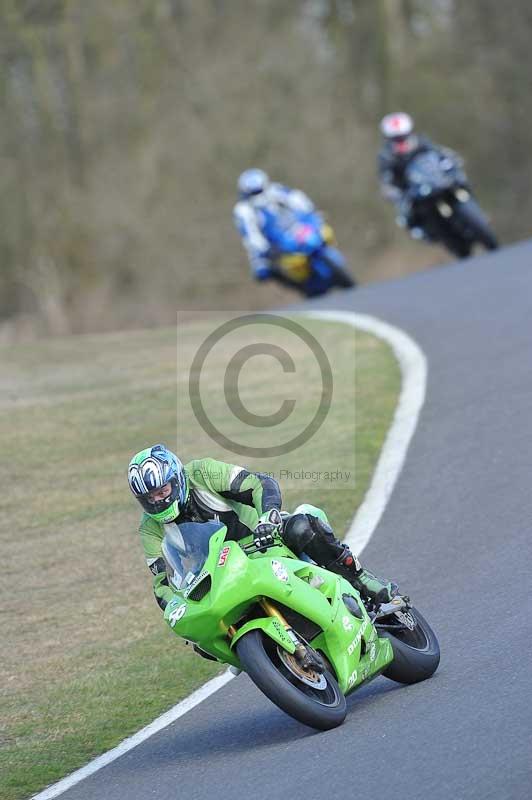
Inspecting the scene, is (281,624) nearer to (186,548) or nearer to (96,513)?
(186,548)

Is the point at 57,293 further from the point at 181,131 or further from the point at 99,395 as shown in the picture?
the point at 99,395

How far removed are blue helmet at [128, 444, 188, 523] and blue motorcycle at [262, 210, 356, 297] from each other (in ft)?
53.2

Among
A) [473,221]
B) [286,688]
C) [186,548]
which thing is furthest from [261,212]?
[286,688]

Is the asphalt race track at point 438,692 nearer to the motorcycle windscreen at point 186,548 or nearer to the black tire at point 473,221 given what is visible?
→ the motorcycle windscreen at point 186,548

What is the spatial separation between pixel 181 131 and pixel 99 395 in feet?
75.8

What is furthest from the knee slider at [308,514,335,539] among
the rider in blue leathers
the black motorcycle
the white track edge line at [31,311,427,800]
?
the rider in blue leathers

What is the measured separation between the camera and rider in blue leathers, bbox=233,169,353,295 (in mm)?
22578

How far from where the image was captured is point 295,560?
21.4 feet

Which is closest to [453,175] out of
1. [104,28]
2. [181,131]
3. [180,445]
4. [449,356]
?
[449,356]

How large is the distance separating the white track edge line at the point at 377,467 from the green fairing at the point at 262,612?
33.4 inches

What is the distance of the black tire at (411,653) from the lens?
659 centimetres

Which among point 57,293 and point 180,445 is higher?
point 180,445

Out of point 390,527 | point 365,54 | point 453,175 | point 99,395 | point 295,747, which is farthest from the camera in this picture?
point 365,54

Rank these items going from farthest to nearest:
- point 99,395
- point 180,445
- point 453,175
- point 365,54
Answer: point 365,54
point 453,175
point 99,395
point 180,445
